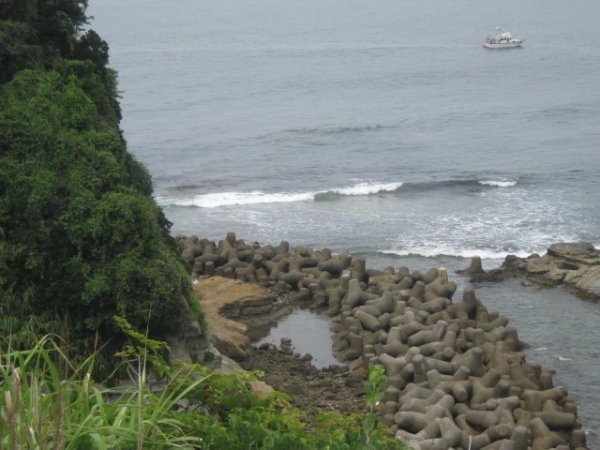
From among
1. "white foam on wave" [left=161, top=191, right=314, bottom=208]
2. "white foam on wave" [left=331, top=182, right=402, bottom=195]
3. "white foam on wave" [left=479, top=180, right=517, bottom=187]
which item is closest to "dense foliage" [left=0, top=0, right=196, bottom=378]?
"white foam on wave" [left=161, top=191, right=314, bottom=208]

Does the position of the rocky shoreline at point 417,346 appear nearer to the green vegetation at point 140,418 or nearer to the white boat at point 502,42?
the green vegetation at point 140,418

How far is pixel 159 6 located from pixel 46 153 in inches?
6689

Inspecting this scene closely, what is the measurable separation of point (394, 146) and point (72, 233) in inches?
1694

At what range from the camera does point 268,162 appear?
5916cm

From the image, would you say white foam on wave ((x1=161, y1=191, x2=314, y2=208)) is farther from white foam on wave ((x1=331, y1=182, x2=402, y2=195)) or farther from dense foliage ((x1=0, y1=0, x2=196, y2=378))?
dense foliage ((x1=0, y1=0, x2=196, y2=378))

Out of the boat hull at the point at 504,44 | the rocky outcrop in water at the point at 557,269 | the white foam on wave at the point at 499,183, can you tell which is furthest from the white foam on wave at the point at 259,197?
the boat hull at the point at 504,44

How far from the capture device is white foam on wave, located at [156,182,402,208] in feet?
160

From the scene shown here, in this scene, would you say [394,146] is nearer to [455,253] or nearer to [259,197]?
[259,197]

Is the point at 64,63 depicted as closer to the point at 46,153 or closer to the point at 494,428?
the point at 46,153

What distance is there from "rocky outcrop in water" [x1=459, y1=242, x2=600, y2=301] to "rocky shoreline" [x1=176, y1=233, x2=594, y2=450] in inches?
12.5

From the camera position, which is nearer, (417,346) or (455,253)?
(417,346)

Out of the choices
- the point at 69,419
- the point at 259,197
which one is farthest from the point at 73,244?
the point at 259,197

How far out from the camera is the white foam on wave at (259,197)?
48.6 m

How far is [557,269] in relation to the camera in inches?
1359
